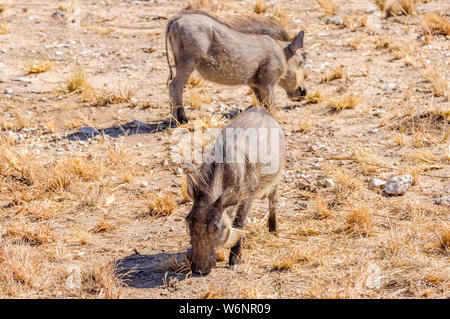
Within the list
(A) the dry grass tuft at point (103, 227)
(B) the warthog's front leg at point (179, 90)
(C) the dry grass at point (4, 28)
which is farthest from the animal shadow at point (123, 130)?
(C) the dry grass at point (4, 28)

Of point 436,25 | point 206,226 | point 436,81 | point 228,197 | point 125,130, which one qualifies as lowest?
point 125,130

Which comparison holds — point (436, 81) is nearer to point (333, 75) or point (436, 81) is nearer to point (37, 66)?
point (333, 75)

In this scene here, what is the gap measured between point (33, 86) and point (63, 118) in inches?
49.0

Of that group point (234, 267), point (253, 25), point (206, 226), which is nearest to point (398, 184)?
point (234, 267)

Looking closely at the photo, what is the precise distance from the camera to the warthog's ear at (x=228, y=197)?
371 centimetres

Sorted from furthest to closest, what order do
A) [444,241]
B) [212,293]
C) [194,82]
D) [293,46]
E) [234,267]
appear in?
1. [194,82]
2. [293,46]
3. [444,241]
4. [234,267]
5. [212,293]

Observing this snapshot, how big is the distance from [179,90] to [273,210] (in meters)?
2.75

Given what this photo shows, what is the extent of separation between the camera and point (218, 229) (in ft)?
12.2

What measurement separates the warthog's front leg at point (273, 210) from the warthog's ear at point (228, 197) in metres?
0.79

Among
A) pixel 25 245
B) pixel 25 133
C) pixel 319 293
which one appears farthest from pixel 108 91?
pixel 319 293

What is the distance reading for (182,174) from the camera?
5.76m

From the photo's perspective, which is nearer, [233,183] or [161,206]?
[233,183]

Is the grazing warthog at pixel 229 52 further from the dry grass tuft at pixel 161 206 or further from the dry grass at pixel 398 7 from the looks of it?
the dry grass at pixel 398 7
